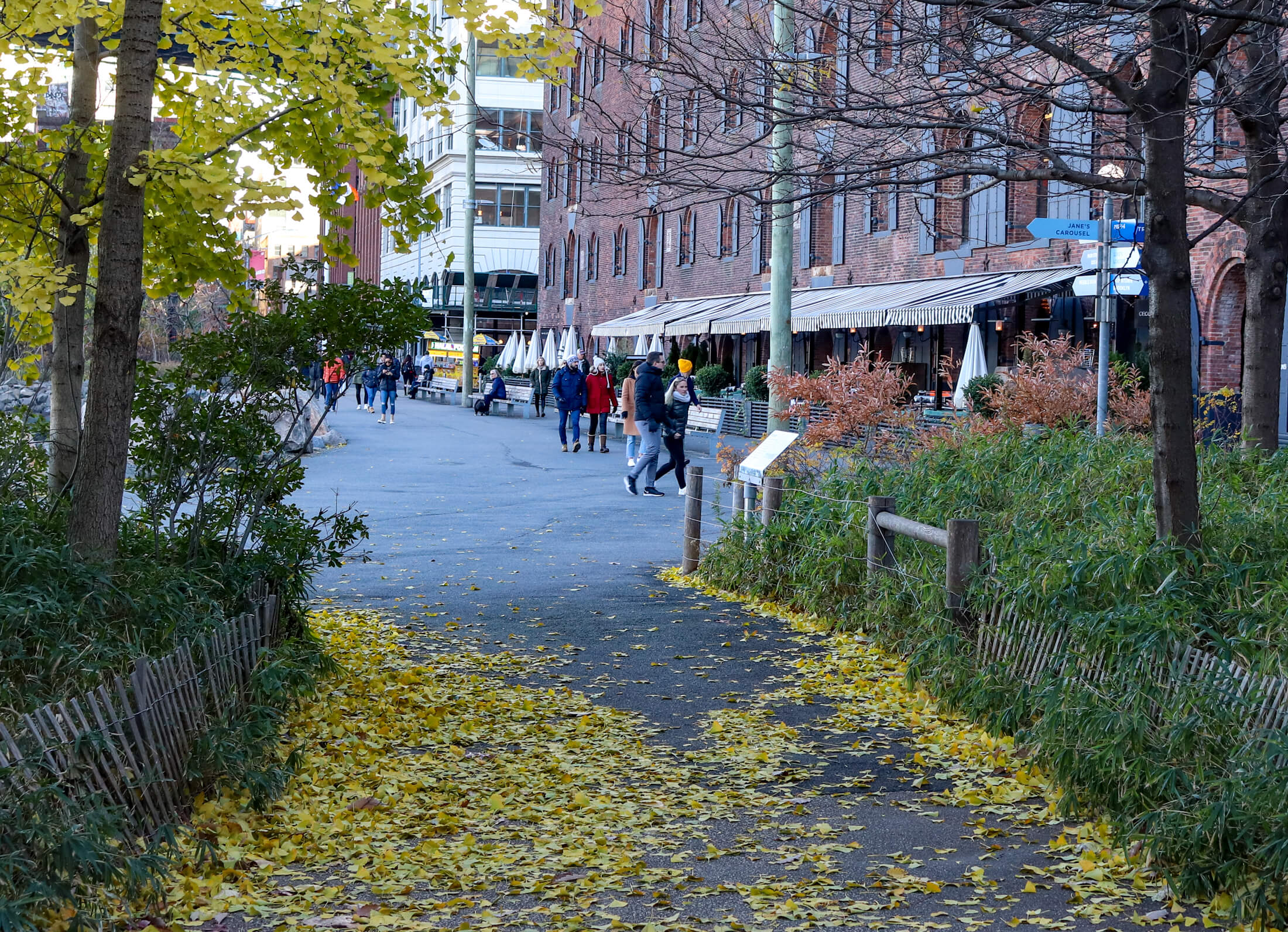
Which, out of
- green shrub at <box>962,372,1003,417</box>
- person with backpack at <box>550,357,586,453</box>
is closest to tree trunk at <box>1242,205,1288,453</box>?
green shrub at <box>962,372,1003,417</box>

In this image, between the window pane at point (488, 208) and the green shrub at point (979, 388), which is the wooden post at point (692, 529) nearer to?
the green shrub at point (979, 388)

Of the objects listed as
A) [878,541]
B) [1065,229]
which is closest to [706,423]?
[1065,229]

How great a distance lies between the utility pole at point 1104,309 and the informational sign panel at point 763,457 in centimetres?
312

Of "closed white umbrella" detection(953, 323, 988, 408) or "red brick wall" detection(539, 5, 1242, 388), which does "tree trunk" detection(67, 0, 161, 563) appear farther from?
"closed white umbrella" detection(953, 323, 988, 408)

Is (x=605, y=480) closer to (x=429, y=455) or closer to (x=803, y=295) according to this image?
(x=429, y=455)

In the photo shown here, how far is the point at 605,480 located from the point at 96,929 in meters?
17.6

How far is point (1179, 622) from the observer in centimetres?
614

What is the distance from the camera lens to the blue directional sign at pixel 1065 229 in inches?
557

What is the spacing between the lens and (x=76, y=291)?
25.5ft

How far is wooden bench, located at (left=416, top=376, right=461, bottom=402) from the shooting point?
57594 mm

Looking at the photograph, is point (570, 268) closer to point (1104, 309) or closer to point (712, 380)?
point (712, 380)

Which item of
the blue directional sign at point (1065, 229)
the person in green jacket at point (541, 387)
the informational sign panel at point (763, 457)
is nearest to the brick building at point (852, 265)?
the blue directional sign at point (1065, 229)

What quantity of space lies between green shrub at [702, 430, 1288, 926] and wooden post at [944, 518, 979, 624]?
110 millimetres

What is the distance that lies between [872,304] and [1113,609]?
22782 millimetres
